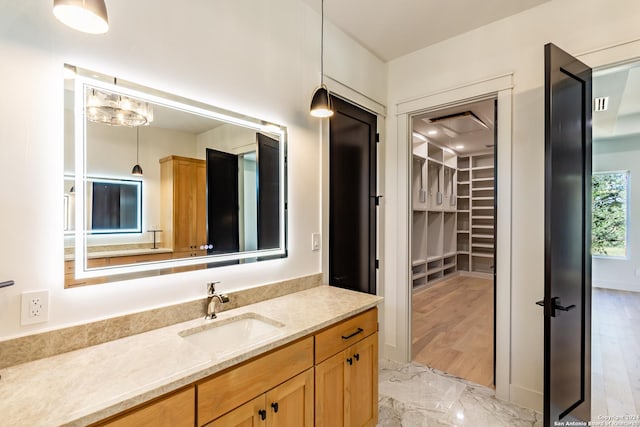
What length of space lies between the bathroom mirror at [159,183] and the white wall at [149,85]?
51 millimetres

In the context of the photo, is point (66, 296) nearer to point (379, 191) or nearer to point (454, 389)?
point (379, 191)

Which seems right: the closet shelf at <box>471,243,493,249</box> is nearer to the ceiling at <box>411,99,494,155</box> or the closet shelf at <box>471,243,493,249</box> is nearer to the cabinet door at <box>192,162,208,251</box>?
the ceiling at <box>411,99,494,155</box>

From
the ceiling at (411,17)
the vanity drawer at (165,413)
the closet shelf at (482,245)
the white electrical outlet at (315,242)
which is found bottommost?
the closet shelf at (482,245)

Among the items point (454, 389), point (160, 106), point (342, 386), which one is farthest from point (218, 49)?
point (454, 389)

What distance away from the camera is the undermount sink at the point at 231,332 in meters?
1.42

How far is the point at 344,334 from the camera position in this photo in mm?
1646

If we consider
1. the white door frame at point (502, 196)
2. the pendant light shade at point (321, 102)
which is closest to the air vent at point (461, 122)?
the white door frame at point (502, 196)

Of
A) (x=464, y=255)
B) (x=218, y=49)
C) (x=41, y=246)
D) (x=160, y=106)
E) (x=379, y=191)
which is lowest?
(x=464, y=255)

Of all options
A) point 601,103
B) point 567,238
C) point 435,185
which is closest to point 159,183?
point 567,238

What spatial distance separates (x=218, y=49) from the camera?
1.68 metres

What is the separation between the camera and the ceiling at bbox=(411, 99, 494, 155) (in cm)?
396

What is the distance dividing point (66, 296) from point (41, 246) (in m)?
0.21

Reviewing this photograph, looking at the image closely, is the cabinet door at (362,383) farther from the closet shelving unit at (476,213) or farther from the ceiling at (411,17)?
the closet shelving unit at (476,213)

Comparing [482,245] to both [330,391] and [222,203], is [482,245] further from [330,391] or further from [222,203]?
[222,203]
